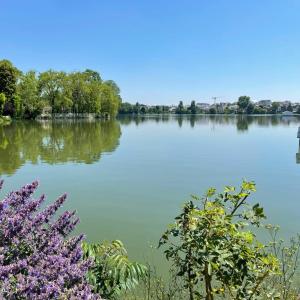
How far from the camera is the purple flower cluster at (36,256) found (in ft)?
6.41

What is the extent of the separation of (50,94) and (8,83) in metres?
12.9

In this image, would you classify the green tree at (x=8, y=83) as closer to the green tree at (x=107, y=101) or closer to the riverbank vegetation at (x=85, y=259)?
the green tree at (x=107, y=101)

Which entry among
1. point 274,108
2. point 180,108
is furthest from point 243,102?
point 180,108

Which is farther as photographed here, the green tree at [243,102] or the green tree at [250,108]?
the green tree at [243,102]

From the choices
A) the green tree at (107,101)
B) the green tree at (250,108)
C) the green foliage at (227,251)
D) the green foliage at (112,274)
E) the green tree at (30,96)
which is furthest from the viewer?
the green tree at (250,108)

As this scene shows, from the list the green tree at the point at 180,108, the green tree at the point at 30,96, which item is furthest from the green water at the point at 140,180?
the green tree at the point at 180,108

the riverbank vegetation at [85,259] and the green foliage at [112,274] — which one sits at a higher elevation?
the riverbank vegetation at [85,259]

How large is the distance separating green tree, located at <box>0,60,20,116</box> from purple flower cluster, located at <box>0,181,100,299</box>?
218 feet

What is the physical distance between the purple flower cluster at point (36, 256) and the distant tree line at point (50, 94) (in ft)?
194

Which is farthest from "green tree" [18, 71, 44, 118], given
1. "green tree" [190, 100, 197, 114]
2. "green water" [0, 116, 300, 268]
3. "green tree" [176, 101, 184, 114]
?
"green tree" [190, 100, 197, 114]

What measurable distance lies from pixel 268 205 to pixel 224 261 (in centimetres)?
879

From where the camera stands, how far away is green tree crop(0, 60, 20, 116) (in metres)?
64.3

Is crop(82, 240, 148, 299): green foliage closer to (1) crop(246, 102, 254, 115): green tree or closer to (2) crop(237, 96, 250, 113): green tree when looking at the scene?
(1) crop(246, 102, 254, 115): green tree

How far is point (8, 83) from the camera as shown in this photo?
65250mm
